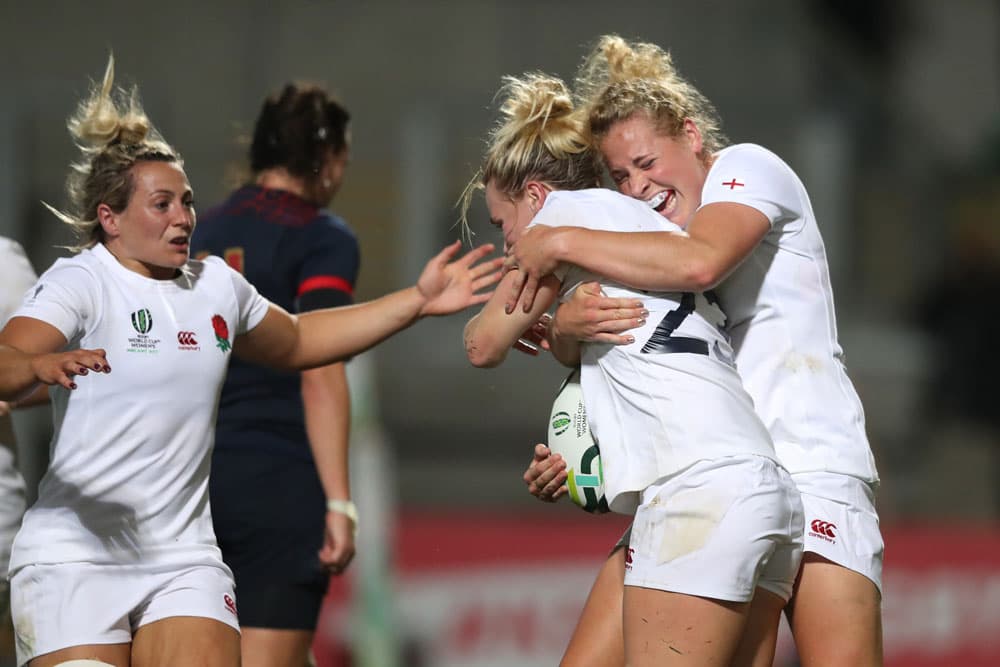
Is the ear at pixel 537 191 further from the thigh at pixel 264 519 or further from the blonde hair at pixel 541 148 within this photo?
the thigh at pixel 264 519

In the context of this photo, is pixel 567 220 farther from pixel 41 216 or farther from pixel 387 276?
pixel 387 276

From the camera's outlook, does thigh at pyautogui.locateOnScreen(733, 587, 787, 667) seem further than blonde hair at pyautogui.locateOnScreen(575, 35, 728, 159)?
No

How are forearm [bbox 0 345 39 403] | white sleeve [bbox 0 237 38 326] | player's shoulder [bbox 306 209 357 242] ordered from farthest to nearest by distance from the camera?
player's shoulder [bbox 306 209 357 242] < white sleeve [bbox 0 237 38 326] < forearm [bbox 0 345 39 403]

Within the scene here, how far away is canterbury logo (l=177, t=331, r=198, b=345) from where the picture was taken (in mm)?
3592

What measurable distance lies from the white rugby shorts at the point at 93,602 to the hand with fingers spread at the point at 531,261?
1.08 m

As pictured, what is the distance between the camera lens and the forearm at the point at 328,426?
441 cm

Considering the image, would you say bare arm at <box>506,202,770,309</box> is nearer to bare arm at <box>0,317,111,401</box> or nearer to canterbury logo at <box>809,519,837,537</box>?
canterbury logo at <box>809,519,837,537</box>

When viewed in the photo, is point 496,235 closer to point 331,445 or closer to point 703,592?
point 331,445

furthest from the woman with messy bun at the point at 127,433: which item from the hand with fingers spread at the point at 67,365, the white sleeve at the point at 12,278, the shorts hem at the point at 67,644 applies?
the white sleeve at the point at 12,278

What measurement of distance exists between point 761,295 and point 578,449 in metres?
0.58

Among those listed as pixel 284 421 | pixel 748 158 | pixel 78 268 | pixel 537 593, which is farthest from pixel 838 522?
pixel 537 593

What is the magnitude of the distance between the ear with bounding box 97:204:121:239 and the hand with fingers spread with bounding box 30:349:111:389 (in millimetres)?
529

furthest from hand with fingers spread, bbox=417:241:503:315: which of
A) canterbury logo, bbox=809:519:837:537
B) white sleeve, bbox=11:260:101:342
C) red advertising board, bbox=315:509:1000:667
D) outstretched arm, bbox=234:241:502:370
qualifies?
red advertising board, bbox=315:509:1000:667

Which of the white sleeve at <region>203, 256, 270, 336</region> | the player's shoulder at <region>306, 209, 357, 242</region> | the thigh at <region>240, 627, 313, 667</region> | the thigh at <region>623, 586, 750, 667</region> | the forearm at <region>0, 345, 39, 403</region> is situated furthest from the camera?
the player's shoulder at <region>306, 209, 357, 242</region>
